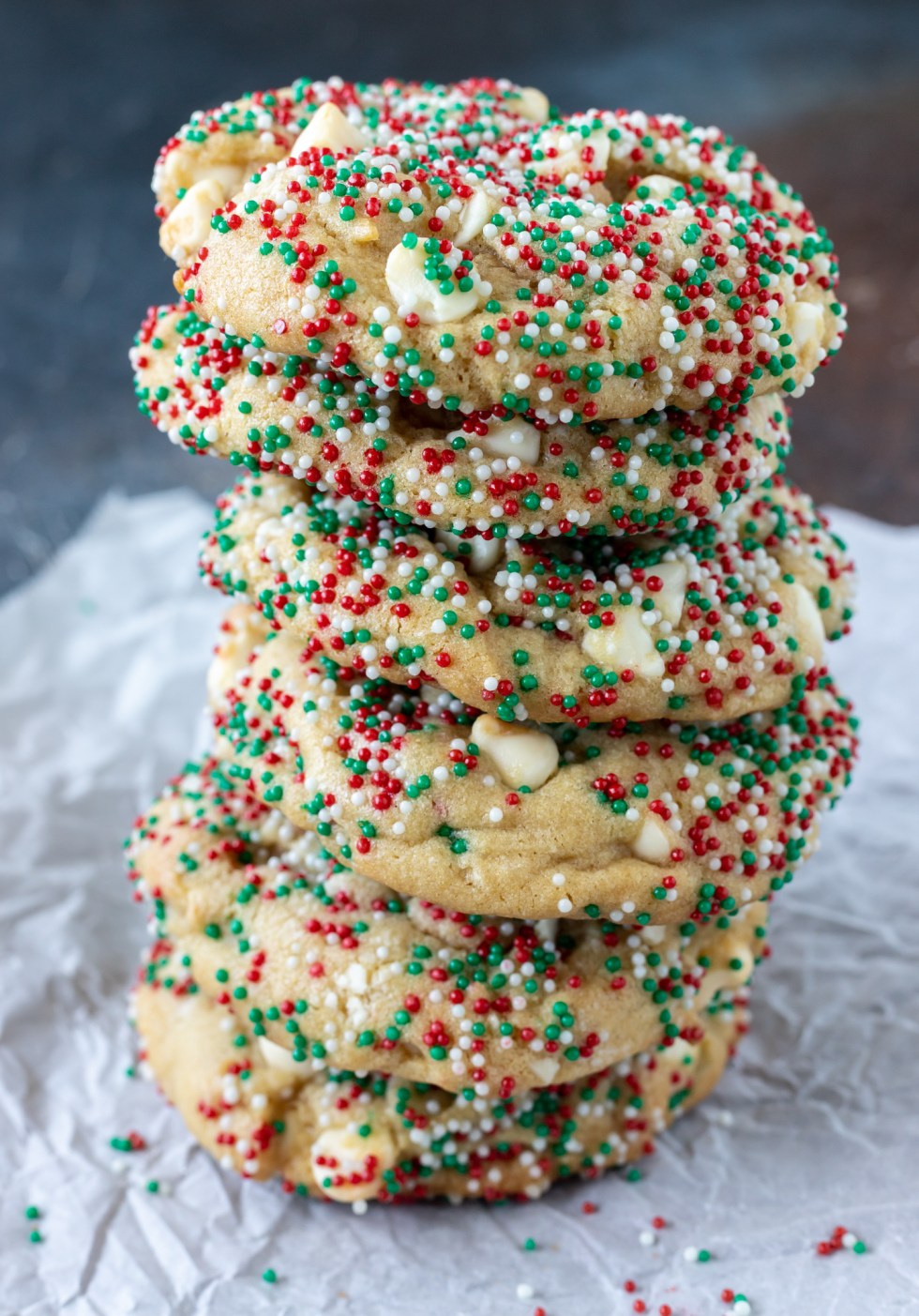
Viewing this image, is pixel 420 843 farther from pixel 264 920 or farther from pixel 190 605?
pixel 190 605

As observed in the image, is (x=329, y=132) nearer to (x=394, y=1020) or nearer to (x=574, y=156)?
(x=574, y=156)

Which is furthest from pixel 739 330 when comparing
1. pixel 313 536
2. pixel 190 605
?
pixel 190 605

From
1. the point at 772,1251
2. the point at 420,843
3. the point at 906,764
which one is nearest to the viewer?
the point at 420,843

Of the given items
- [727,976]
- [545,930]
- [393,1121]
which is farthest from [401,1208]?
[727,976]

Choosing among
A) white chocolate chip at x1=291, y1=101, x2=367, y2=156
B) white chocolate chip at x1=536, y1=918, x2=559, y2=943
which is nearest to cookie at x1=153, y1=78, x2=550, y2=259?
white chocolate chip at x1=291, y1=101, x2=367, y2=156

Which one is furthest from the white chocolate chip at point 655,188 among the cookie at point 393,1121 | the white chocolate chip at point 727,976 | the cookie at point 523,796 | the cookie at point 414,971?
the cookie at point 393,1121

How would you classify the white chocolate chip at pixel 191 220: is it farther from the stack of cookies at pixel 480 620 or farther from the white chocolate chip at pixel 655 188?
the white chocolate chip at pixel 655 188

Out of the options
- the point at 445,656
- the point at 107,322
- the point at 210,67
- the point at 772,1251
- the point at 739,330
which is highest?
the point at 210,67

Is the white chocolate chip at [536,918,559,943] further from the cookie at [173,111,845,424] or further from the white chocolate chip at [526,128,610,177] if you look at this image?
the white chocolate chip at [526,128,610,177]
